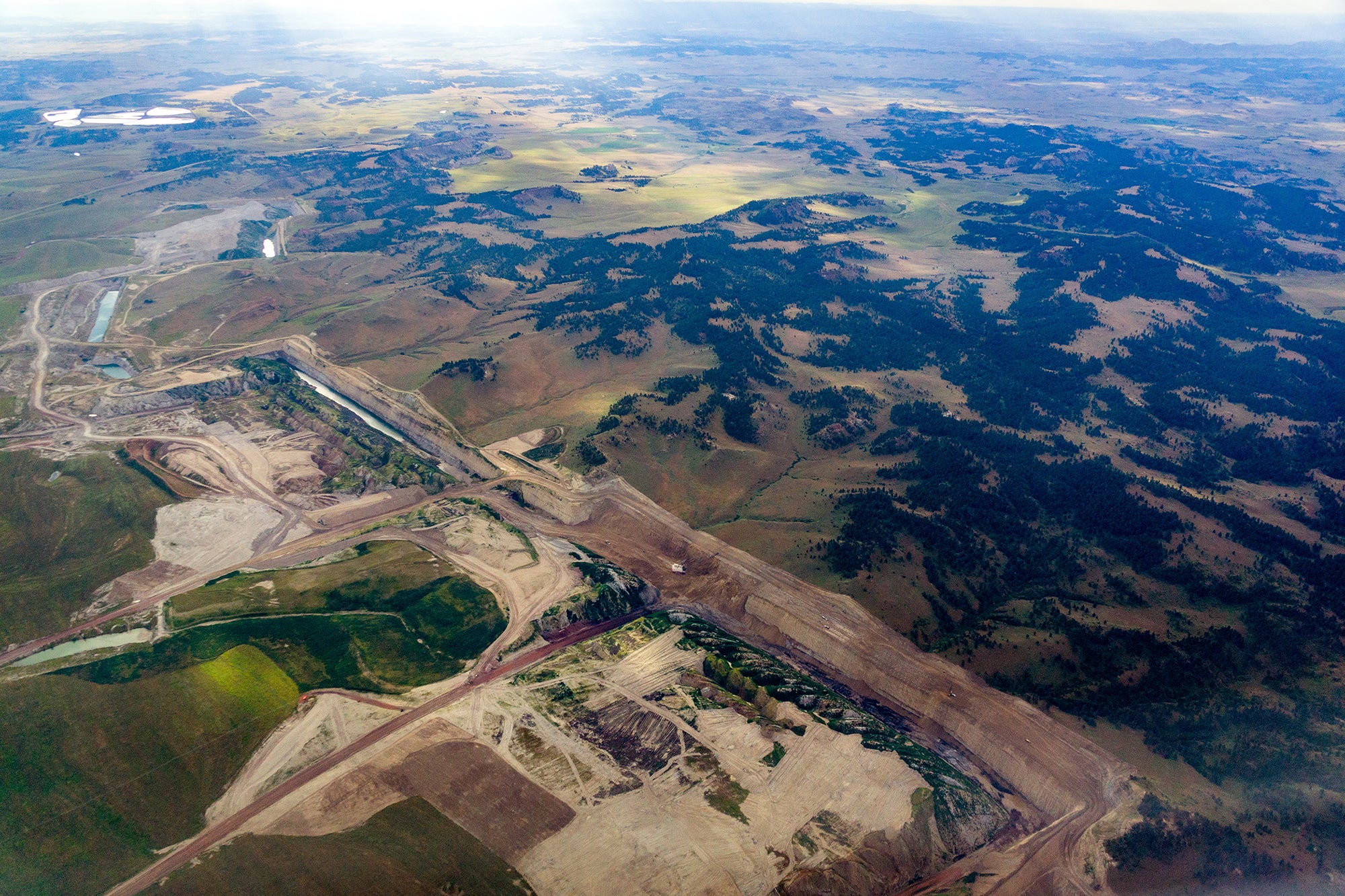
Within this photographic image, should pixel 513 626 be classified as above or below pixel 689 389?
below

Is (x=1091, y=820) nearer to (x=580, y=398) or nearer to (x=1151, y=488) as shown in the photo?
(x=1151, y=488)

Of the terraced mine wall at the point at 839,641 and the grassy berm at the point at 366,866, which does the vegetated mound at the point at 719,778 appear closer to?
the grassy berm at the point at 366,866

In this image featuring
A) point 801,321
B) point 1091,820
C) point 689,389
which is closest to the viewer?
point 1091,820

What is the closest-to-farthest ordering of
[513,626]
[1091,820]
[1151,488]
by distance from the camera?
[1091,820] < [513,626] < [1151,488]

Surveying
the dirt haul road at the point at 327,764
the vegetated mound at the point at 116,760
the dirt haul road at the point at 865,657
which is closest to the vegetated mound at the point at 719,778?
the dirt haul road at the point at 327,764

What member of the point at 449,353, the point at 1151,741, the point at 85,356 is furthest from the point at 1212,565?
the point at 85,356

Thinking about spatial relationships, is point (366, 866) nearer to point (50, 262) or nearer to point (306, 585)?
point (306, 585)

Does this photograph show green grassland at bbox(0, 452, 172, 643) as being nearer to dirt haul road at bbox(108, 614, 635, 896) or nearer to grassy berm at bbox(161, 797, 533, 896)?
dirt haul road at bbox(108, 614, 635, 896)
